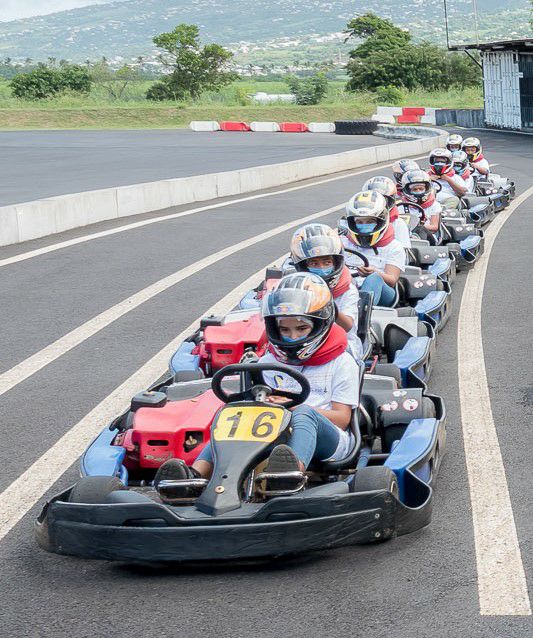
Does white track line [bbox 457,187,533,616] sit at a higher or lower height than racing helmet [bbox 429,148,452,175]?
lower

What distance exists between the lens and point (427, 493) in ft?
17.5

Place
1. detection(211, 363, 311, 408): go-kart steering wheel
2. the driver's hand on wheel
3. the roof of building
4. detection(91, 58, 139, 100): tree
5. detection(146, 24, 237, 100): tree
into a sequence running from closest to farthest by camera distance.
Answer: detection(211, 363, 311, 408): go-kart steering wheel → the driver's hand on wheel → the roof of building → detection(146, 24, 237, 100): tree → detection(91, 58, 139, 100): tree

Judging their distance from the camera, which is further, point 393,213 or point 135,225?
point 135,225

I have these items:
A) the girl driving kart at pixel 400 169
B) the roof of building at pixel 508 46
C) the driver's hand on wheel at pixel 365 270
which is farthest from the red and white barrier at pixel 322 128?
the driver's hand on wheel at pixel 365 270

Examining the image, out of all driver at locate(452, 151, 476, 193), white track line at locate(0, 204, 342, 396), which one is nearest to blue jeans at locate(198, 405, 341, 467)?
white track line at locate(0, 204, 342, 396)

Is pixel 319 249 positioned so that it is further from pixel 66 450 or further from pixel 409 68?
pixel 409 68

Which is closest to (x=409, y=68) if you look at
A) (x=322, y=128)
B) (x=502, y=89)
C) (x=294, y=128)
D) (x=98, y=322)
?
(x=294, y=128)

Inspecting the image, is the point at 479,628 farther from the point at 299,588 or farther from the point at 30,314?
the point at 30,314

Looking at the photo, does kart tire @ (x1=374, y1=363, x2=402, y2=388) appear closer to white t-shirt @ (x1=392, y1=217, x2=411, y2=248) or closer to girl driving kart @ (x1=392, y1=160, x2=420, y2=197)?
white t-shirt @ (x1=392, y1=217, x2=411, y2=248)

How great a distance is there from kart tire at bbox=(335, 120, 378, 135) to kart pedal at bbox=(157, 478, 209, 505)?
4334cm

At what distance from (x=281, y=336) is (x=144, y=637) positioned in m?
2.00

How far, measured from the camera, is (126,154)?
3703 centimetres

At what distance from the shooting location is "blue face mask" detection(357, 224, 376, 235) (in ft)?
33.8

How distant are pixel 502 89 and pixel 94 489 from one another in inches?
1807
